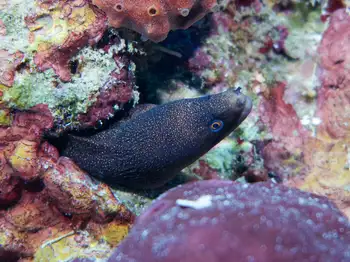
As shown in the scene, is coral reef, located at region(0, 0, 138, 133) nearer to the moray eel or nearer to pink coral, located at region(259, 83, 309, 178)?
the moray eel

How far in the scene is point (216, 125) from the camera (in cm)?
357

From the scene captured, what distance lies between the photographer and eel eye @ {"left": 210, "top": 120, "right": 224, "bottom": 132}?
11.6 ft

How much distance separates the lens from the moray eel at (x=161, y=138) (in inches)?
140

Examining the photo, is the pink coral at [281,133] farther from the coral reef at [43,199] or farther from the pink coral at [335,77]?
the coral reef at [43,199]

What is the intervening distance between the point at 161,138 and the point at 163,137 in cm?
2

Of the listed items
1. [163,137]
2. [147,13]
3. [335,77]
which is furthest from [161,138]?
[335,77]

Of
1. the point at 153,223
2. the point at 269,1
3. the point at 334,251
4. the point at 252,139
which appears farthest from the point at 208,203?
the point at 269,1

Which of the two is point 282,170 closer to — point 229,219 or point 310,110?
point 310,110

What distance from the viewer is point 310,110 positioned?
16.7 ft

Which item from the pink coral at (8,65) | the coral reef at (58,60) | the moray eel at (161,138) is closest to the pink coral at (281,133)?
the moray eel at (161,138)

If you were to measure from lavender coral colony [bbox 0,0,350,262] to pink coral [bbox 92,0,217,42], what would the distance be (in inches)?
0.5

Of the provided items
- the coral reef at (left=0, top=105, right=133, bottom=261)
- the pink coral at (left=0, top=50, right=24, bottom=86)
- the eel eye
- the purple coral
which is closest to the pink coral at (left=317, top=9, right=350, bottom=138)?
the eel eye

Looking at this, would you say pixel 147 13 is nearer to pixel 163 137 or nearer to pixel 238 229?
pixel 163 137

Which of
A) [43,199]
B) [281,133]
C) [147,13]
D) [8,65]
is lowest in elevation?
[43,199]
